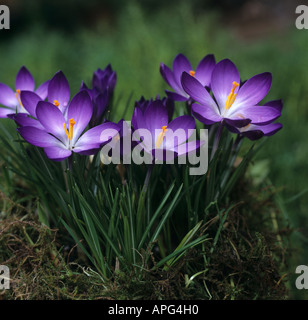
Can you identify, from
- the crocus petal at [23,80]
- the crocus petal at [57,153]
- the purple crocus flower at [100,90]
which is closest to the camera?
the crocus petal at [57,153]

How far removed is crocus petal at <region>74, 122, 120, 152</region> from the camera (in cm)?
60

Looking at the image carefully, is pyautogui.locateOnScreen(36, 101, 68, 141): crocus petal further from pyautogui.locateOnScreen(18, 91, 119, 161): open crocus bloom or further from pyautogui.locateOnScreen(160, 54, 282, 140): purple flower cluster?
pyautogui.locateOnScreen(160, 54, 282, 140): purple flower cluster

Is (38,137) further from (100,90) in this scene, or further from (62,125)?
(100,90)

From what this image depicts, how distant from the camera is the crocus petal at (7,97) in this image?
2.57ft

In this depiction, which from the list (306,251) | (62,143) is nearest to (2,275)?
(62,143)

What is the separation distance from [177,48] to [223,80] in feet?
5.25

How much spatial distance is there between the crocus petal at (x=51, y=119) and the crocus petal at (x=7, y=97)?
197mm

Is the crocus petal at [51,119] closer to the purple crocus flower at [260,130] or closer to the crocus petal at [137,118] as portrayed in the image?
the crocus petal at [137,118]

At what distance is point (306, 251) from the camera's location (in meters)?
1.43

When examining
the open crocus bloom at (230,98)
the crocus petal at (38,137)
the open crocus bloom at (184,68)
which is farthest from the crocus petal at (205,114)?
the crocus petal at (38,137)

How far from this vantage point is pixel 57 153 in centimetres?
59

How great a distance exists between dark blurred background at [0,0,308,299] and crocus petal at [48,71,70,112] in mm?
509

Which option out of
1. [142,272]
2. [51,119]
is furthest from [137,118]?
[142,272]
